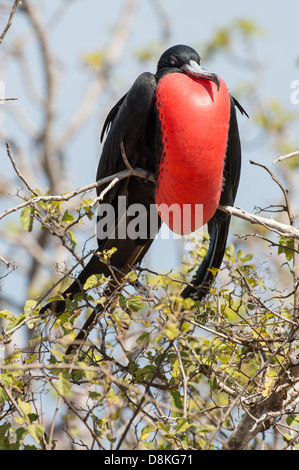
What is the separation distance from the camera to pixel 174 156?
9.53 ft

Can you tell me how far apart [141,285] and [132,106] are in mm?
952

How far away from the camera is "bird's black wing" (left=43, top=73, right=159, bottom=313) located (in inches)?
127

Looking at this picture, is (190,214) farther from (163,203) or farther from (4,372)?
(4,372)

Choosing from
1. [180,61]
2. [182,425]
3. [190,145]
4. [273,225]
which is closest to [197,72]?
[180,61]

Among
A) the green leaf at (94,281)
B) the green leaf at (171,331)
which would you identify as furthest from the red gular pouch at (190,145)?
the green leaf at (171,331)

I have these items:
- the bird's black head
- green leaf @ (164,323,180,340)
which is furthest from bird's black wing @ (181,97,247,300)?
green leaf @ (164,323,180,340)

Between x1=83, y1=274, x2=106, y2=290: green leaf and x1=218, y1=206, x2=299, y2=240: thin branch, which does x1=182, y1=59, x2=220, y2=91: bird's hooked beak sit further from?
x1=83, y1=274, x2=106, y2=290: green leaf

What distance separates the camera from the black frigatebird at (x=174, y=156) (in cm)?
288

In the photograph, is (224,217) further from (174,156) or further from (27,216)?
(27,216)

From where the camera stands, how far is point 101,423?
8.27 ft

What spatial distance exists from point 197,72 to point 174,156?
432 mm

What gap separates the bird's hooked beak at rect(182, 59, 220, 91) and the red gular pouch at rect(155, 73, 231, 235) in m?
0.03
